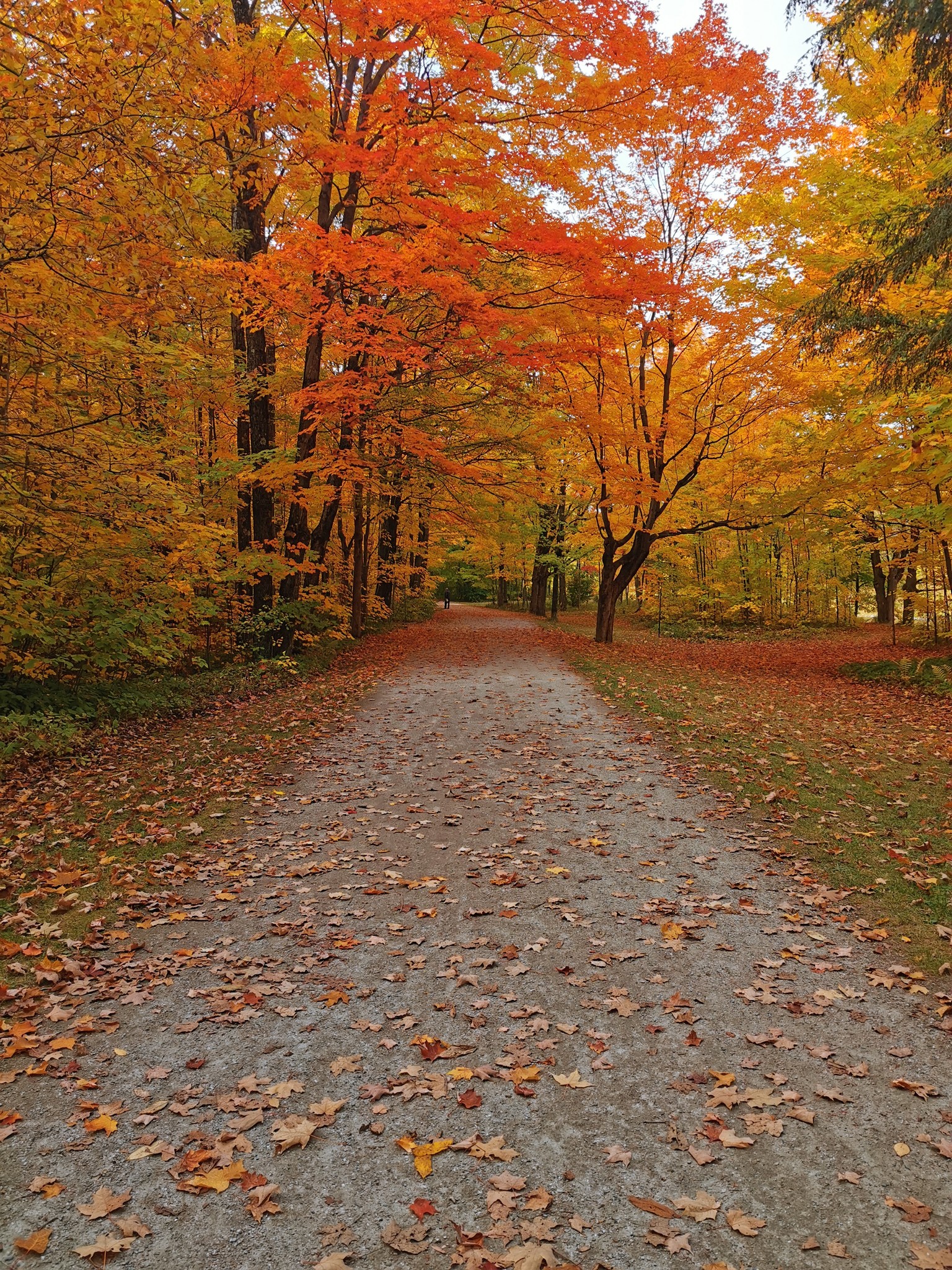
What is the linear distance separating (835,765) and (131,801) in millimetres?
8010

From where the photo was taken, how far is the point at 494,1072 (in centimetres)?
381

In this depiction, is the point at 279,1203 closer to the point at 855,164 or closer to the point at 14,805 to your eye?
the point at 14,805

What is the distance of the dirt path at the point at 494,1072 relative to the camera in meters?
2.89

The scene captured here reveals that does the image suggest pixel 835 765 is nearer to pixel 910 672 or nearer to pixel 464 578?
pixel 910 672

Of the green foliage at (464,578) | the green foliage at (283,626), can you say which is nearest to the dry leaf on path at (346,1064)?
the green foliage at (283,626)

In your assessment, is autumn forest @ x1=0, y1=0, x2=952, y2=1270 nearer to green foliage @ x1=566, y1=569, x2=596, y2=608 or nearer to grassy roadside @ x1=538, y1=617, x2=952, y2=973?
grassy roadside @ x1=538, y1=617, x2=952, y2=973

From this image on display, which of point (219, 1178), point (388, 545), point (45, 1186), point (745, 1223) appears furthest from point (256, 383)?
point (745, 1223)

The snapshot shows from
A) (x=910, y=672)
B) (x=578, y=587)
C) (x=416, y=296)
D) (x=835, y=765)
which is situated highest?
(x=416, y=296)

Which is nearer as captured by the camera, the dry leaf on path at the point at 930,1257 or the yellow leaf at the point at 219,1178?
the dry leaf on path at the point at 930,1257

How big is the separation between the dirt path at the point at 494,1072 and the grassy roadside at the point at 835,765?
481 millimetres

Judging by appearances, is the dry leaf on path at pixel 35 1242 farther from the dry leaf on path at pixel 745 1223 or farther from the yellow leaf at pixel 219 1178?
the dry leaf on path at pixel 745 1223

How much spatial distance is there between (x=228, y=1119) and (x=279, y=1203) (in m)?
0.61

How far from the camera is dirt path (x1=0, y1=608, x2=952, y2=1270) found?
2.89 m

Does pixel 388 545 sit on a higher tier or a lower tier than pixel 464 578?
higher
